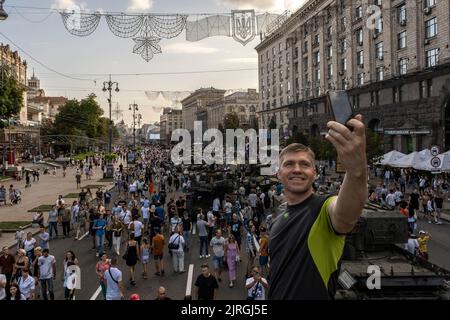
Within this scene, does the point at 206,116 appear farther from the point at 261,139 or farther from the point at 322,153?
the point at 322,153

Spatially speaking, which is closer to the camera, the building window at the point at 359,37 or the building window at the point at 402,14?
the building window at the point at 402,14

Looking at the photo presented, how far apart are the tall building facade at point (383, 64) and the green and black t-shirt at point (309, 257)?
89.5 feet

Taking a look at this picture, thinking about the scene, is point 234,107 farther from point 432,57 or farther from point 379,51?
point 432,57

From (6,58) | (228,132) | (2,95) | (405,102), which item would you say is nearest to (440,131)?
(405,102)

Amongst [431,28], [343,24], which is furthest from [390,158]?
[343,24]

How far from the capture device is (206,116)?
136 metres

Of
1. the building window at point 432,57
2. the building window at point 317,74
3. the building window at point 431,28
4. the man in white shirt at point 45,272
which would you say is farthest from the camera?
the building window at point 317,74

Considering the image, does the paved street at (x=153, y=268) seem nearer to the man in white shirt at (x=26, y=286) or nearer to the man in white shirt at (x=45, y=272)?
the man in white shirt at (x=45, y=272)

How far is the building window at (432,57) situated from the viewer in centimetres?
3691

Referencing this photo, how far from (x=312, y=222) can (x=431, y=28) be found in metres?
40.4

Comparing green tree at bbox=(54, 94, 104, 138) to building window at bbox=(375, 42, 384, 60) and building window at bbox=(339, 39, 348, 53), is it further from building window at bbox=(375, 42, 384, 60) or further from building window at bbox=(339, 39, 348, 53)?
building window at bbox=(375, 42, 384, 60)

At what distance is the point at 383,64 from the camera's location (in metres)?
44.9

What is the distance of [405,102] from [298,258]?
1605 inches

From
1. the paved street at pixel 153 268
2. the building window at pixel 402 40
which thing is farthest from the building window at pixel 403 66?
the paved street at pixel 153 268
